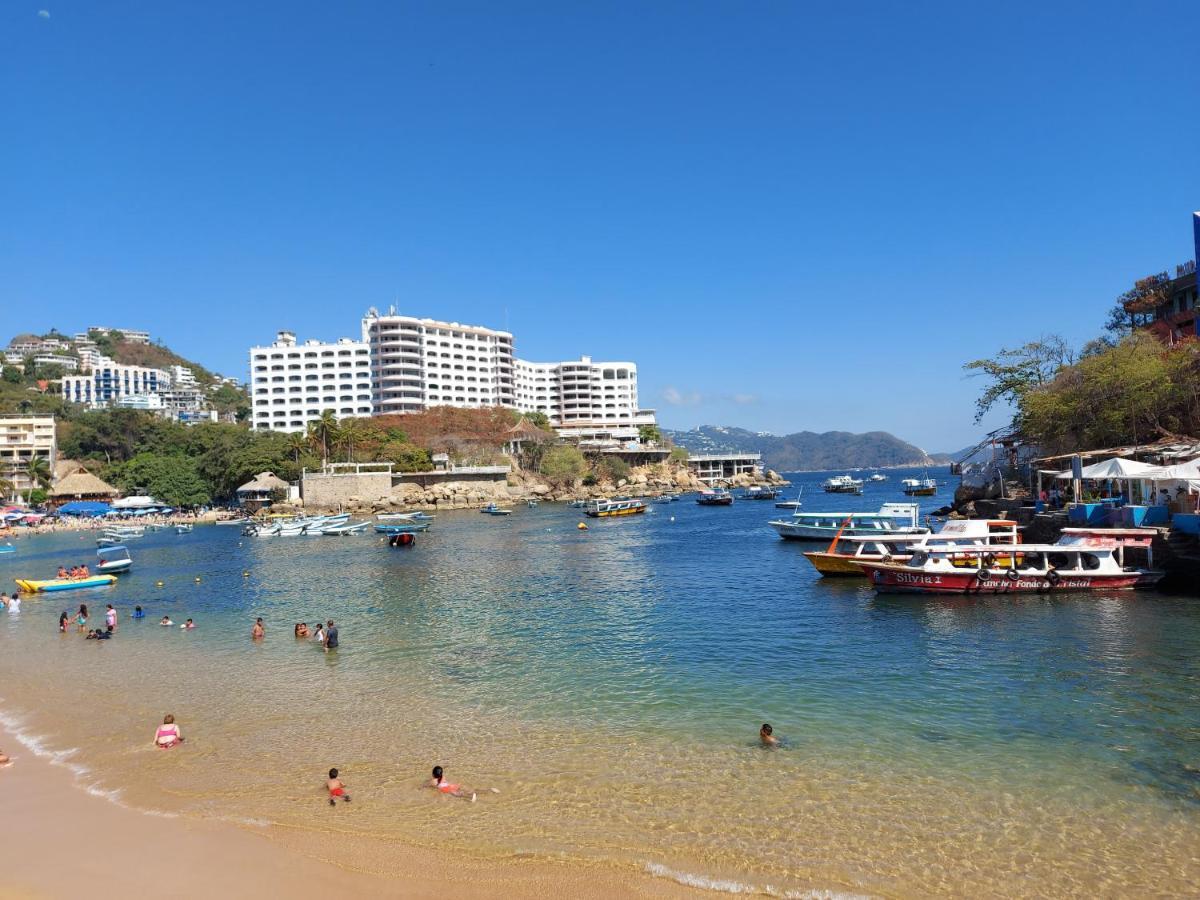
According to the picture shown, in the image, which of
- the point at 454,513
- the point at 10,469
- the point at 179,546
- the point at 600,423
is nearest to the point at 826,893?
the point at 179,546

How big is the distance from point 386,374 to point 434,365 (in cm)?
955

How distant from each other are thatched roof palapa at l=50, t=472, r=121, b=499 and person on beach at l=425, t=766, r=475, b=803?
4595 inches

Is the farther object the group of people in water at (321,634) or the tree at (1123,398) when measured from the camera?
the tree at (1123,398)

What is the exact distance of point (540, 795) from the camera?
13.2m

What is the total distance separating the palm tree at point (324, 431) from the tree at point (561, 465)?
32.9 meters

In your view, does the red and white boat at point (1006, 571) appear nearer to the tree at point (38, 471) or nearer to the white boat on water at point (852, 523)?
the white boat on water at point (852, 523)

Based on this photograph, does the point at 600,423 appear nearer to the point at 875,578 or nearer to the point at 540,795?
the point at 875,578

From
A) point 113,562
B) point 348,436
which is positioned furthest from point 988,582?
point 348,436

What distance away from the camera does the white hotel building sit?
134250mm

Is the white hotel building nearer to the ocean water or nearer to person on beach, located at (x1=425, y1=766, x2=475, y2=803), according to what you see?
the ocean water

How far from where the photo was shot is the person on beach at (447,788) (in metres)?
13.2

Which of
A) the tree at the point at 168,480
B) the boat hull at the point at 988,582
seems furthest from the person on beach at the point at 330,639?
the tree at the point at 168,480

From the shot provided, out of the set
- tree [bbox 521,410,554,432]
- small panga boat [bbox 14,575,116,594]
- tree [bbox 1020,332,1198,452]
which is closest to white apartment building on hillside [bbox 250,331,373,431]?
tree [bbox 521,410,554,432]

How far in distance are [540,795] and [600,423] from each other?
484 ft
